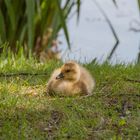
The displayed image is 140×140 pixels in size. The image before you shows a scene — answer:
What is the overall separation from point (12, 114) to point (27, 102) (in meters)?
0.22

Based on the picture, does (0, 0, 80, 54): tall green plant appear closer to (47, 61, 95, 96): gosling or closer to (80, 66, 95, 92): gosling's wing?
(80, 66, 95, 92): gosling's wing

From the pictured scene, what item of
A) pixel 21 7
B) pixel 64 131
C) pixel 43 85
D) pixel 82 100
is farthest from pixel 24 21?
pixel 64 131

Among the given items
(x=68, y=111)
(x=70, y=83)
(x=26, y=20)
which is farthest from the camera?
(x=26, y=20)

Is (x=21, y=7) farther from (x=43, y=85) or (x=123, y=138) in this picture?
(x=123, y=138)

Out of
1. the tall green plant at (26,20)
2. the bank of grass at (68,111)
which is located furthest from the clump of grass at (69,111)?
the tall green plant at (26,20)

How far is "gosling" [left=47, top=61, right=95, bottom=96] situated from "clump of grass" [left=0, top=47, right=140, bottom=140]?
A: 0.06 meters

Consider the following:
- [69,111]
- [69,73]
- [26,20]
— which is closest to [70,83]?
[69,73]

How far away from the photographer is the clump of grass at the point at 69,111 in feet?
12.0

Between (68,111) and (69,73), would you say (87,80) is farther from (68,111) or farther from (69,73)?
(68,111)

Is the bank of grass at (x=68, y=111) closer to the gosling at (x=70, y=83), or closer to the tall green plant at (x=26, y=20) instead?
the gosling at (x=70, y=83)

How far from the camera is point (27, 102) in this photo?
4047mm

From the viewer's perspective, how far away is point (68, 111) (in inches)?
154

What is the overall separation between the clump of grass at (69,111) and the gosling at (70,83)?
63mm

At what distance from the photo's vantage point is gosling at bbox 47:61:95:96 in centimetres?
421
